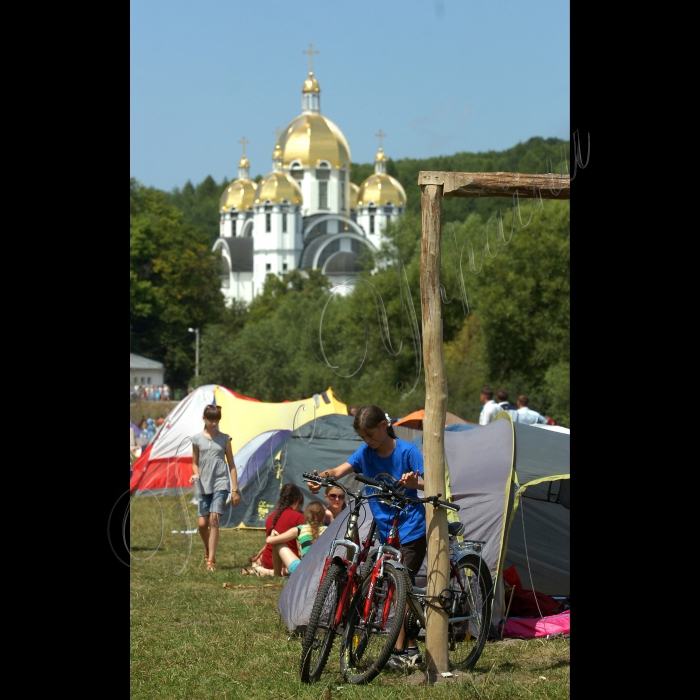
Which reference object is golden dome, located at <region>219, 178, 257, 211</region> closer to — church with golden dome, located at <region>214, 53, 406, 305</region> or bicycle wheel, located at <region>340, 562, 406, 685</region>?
church with golden dome, located at <region>214, 53, 406, 305</region>

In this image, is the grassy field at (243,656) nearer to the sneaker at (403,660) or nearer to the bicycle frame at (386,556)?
the sneaker at (403,660)

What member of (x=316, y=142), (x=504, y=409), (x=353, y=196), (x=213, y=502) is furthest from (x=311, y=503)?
(x=353, y=196)

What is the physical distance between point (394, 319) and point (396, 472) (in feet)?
109

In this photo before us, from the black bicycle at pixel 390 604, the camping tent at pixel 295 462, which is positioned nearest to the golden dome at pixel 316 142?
the camping tent at pixel 295 462

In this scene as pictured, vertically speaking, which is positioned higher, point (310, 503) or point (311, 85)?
point (311, 85)

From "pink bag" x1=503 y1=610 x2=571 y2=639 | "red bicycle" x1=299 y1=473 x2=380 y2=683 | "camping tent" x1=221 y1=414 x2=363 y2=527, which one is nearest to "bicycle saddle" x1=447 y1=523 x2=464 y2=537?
"red bicycle" x1=299 y1=473 x2=380 y2=683

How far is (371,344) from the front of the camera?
126 ft

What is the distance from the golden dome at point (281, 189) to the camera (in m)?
101

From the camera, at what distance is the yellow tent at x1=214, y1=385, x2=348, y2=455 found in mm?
16641

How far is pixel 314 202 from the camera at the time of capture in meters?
104

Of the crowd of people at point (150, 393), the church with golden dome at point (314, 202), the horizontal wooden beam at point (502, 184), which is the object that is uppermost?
the church with golden dome at point (314, 202)

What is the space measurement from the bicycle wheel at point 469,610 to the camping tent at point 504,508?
932 millimetres

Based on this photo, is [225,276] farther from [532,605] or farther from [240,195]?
[532,605]
